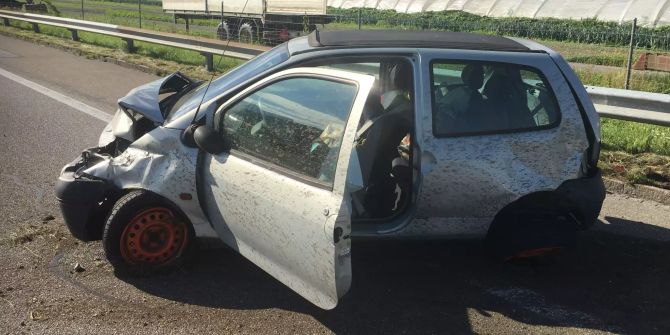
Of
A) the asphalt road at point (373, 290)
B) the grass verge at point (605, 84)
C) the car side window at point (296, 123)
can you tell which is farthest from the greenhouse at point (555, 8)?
the car side window at point (296, 123)

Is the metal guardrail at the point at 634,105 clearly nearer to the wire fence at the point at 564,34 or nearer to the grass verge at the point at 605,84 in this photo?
the grass verge at the point at 605,84

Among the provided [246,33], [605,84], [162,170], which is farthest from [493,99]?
[246,33]

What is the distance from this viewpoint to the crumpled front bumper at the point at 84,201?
382cm

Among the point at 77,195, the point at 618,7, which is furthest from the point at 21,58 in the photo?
the point at 618,7

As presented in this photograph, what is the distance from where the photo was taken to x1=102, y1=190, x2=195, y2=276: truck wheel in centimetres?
376

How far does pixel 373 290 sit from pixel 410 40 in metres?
1.61

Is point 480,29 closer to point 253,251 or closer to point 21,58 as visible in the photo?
point 21,58

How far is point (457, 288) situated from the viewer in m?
3.83

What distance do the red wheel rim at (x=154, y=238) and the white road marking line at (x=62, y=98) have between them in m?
4.90

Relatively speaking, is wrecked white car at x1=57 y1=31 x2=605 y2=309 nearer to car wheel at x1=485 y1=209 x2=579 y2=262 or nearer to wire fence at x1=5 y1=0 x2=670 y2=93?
car wheel at x1=485 y1=209 x2=579 y2=262

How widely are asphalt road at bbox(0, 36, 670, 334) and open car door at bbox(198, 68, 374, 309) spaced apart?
0.32 metres

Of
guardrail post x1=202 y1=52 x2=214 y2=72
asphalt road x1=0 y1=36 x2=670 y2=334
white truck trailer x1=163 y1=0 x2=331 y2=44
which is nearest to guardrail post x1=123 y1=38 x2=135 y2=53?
white truck trailer x1=163 y1=0 x2=331 y2=44

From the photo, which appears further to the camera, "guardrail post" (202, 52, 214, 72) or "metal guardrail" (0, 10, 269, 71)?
"guardrail post" (202, 52, 214, 72)

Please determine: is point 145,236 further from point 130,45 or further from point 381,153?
point 130,45
